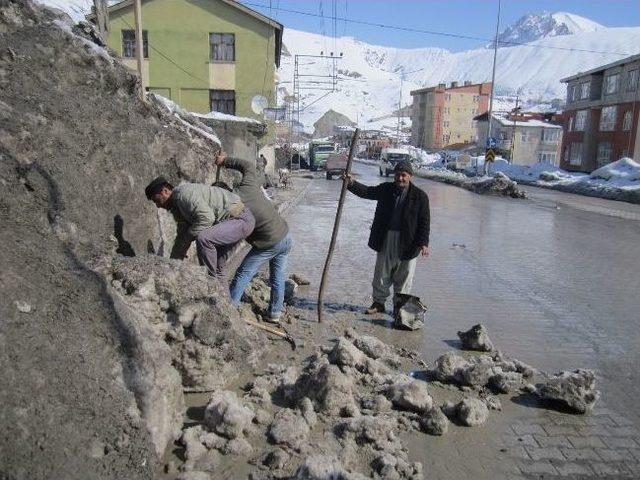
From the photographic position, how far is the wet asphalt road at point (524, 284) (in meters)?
5.18

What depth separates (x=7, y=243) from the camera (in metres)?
2.94

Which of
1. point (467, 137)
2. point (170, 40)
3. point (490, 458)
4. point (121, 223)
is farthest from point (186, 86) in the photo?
point (467, 137)

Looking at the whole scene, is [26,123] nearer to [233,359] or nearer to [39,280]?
[39,280]

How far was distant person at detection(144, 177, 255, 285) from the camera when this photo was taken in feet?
13.7

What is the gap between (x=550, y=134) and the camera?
62.1 meters

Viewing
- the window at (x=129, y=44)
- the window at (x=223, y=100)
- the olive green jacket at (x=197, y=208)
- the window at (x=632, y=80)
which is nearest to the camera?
the olive green jacket at (x=197, y=208)

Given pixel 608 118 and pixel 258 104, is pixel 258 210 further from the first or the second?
pixel 608 118

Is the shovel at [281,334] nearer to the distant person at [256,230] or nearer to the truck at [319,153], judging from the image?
the distant person at [256,230]

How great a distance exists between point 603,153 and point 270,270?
44.8m

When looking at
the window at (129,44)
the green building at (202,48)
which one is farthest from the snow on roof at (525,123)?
the window at (129,44)

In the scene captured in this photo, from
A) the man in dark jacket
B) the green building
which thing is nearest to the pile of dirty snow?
the man in dark jacket

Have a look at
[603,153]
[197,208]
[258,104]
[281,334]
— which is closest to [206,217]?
[197,208]

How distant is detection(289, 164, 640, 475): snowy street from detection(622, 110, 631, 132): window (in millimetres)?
28223

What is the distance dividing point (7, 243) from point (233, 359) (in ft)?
5.63
